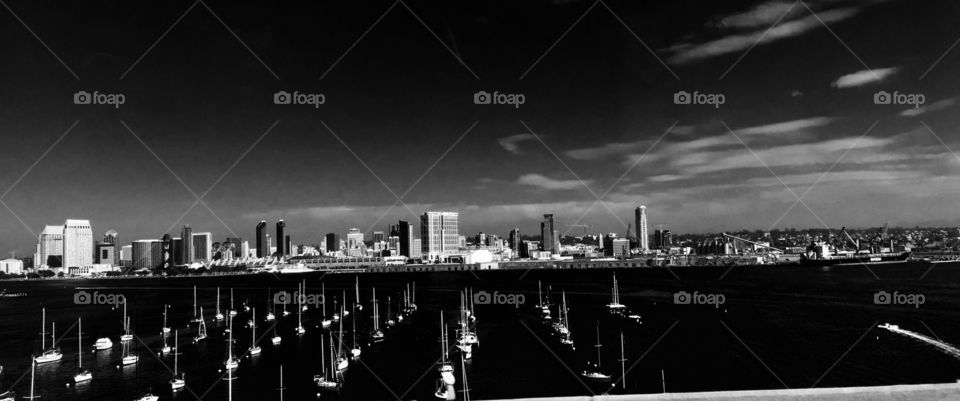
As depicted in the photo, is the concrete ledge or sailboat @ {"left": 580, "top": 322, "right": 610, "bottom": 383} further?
sailboat @ {"left": 580, "top": 322, "right": 610, "bottom": 383}

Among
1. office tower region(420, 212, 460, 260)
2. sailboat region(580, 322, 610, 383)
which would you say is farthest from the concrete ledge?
office tower region(420, 212, 460, 260)

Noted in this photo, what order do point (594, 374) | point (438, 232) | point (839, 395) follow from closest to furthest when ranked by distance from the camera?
1. point (839, 395)
2. point (594, 374)
3. point (438, 232)

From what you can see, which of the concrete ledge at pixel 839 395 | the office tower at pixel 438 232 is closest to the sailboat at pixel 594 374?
the concrete ledge at pixel 839 395

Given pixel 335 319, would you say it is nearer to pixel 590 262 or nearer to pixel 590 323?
pixel 590 323

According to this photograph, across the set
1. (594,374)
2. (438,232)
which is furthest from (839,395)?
(438,232)

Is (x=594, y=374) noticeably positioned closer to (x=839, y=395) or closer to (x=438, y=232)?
(x=839, y=395)

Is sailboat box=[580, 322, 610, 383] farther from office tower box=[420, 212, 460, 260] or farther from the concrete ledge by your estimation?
office tower box=[420, 212, 460, 260]

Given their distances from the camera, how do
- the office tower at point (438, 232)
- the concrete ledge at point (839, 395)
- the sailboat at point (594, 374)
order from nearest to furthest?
1. the concrete ledge at point (839, 395)
2. the sailboat at point (594, 374)
3. the office tower at point (438, 232)

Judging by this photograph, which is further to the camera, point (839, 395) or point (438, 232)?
point (438, 232)

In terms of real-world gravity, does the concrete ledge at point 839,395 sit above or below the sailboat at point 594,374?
above

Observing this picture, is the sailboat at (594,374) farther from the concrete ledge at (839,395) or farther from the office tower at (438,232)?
the office tower at (438,232)

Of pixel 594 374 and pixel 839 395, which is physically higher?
pixel 839 395

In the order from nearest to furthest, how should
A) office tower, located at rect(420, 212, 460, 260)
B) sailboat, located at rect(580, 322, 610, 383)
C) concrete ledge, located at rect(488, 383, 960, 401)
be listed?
concrete ledge, located at rect(488, 383, 960, 401), sailboat, located at rect(580, 322, 610, 383), office tower, located at rect(420, 212, 460, 260)
